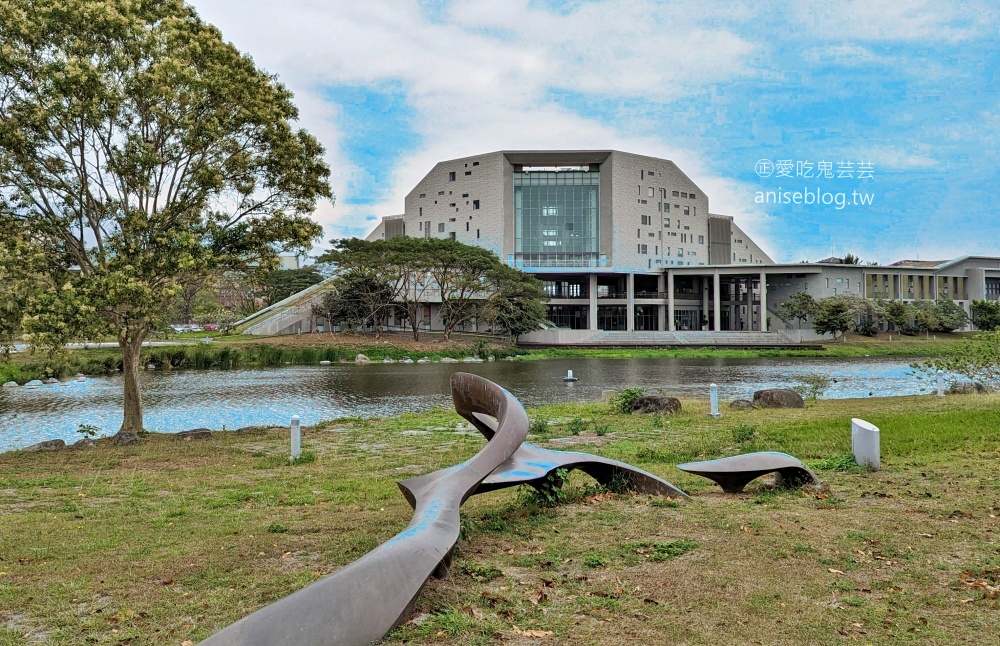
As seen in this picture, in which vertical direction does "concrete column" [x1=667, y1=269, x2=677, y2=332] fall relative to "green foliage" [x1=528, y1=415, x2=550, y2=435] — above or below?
above

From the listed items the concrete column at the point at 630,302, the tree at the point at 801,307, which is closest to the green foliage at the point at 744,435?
the tree at the point at 801,307

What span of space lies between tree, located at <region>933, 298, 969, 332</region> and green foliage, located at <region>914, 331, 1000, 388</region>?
166 ft

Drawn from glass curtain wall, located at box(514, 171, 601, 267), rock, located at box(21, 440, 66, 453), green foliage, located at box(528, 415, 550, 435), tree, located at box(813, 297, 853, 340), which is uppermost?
glass curtain wall, located at box(514, 171, 601, 267)

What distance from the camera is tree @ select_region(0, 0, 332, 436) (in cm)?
1162

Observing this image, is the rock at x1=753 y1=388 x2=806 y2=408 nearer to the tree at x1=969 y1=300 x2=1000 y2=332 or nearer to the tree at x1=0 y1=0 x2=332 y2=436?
the tree at x1=0 y1=0 x2=332 y2=436

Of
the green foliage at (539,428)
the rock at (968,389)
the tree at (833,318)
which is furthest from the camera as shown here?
the tree at (833,318)

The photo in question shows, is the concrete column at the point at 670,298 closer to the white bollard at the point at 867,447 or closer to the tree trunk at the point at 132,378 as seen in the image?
the tree trunk at the point at 132,378

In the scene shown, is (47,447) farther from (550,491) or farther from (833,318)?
(833,318)

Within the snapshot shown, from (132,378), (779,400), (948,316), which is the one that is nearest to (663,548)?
(132,378)

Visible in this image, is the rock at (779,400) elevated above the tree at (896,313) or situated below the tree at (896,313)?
below

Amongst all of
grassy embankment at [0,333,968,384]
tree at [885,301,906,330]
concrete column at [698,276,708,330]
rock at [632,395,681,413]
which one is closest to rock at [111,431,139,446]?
rock at [632,395,681,413]

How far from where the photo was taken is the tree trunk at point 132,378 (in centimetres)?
1392

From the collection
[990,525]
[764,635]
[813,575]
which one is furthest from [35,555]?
[990,525]

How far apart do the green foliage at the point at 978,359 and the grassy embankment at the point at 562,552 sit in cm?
977
